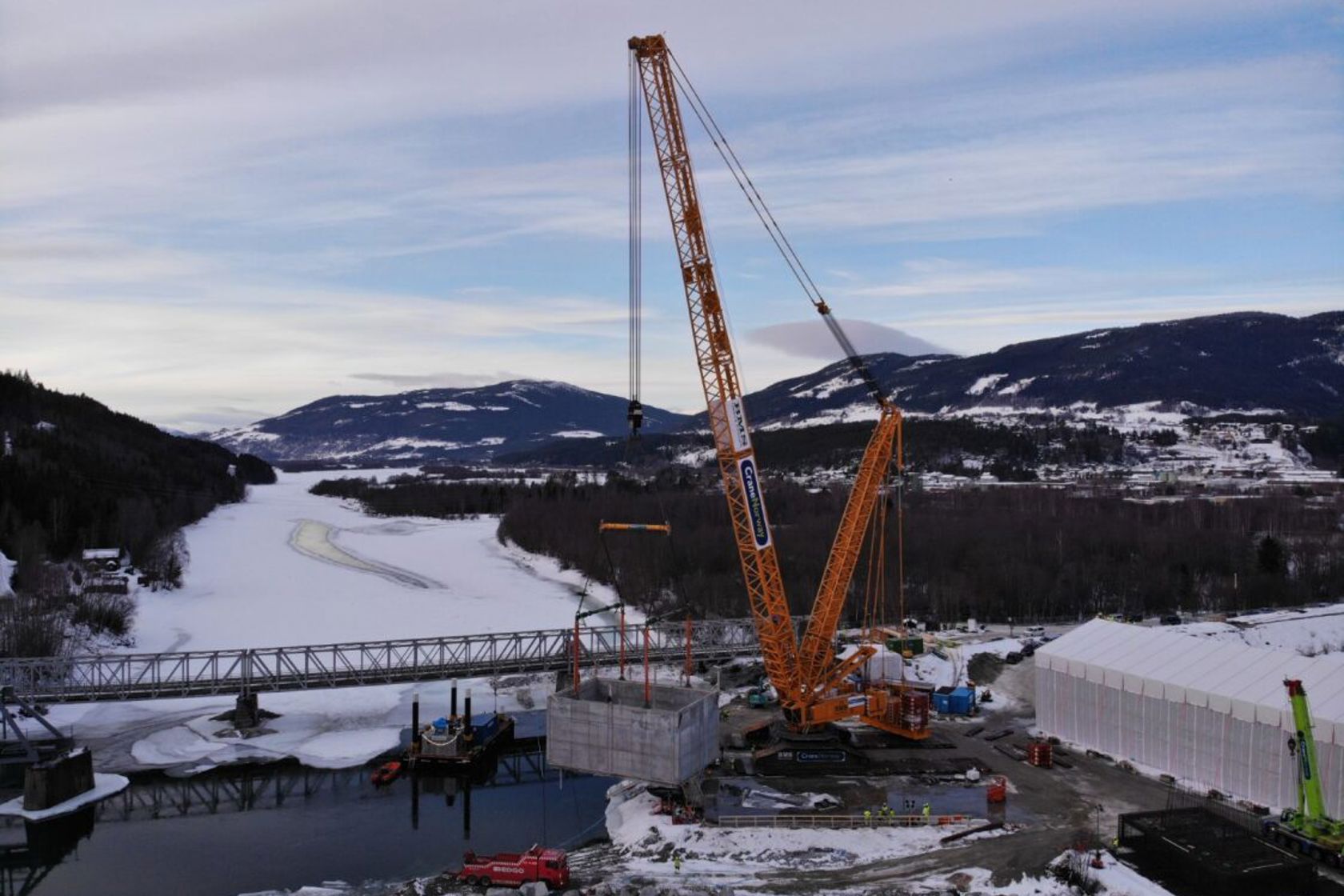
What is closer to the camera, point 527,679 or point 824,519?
point 527,679

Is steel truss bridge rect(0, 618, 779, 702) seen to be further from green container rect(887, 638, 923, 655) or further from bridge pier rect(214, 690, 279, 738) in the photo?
green container rect(887, 638, 923, 655)

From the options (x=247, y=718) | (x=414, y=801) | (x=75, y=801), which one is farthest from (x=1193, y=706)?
(x=75, y=801)

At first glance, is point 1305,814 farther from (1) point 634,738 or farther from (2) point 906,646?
(2) point 906,646

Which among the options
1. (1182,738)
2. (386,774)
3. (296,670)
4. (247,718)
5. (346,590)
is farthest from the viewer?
(346,590)

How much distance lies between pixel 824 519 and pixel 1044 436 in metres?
107

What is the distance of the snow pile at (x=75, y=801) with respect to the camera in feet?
110

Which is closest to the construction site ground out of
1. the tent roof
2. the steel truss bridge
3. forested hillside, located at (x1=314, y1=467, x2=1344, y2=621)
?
the tent roof

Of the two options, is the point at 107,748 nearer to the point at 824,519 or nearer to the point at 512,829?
the point at 512,829

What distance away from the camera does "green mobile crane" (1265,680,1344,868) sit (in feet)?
87.8

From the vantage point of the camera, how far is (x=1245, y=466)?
541 feet

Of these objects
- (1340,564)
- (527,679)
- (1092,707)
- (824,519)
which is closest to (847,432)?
(824,519)

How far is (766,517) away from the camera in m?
38.9

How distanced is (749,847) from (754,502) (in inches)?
537

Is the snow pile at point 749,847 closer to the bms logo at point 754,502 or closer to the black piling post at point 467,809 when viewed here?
the black piling post at point 467,809
